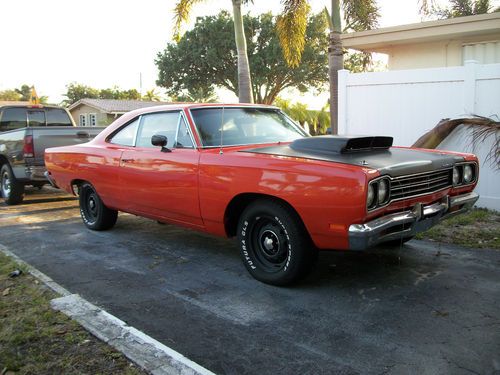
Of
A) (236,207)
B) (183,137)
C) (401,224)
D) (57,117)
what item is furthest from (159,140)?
(57,117)

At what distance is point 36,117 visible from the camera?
36.2ft

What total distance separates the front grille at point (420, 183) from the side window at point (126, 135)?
3247mm

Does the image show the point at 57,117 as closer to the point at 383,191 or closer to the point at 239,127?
the point at 239,127

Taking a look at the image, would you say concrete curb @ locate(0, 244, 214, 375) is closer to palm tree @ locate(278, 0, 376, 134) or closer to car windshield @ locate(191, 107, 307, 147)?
car windshield @ locate(191, 107, 307, 147)

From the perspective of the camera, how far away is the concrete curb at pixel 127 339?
2.90m

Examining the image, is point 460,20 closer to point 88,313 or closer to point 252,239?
point 252,239

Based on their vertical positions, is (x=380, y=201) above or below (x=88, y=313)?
above

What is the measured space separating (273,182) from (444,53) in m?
8.33

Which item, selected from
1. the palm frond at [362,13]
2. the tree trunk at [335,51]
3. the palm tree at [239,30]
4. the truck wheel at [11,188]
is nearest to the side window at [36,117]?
the truck wheel at [11,188]

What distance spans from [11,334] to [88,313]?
0.54m

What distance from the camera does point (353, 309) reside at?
12.5ft

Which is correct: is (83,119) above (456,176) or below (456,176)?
above

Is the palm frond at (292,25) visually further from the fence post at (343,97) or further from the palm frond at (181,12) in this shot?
the fence post at (343,97)

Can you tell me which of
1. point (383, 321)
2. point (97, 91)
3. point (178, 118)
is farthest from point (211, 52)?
point (97, 91)
